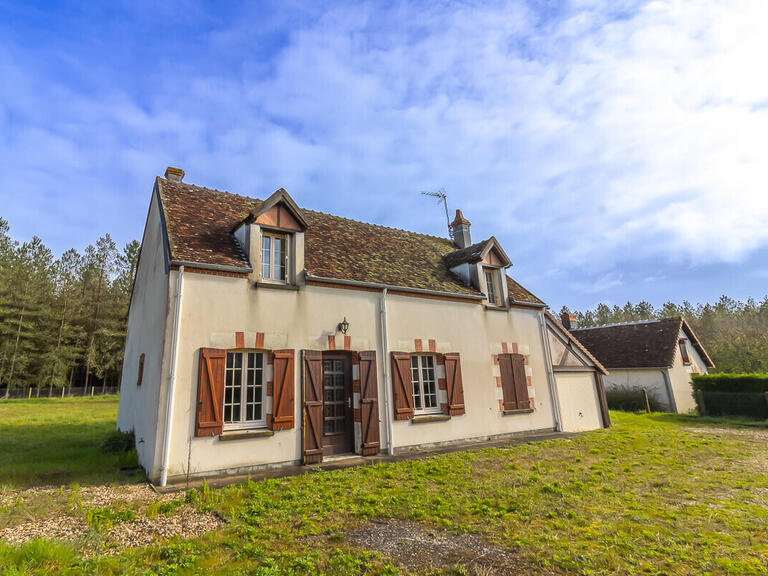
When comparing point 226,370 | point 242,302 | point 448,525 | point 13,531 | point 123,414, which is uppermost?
point 242,302

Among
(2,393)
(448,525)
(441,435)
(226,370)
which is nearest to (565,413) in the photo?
(441,435)

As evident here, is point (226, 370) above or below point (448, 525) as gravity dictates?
above

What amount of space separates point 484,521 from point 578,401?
10.4 m

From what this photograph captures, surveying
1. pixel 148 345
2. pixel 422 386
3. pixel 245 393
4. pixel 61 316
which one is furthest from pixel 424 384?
pixel 61 316

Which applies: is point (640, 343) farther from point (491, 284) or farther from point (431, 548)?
point (431, 548)

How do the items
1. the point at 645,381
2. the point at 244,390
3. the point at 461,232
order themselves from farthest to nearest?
1. the point at 645,381
2. the point at 461,232
3. the point at 244,390

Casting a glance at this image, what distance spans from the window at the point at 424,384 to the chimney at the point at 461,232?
688 centimetres

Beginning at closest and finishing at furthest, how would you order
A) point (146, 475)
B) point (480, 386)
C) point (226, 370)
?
point (146, 475) < point (226, 370) < point (480, 386)

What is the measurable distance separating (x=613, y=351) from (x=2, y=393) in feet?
154

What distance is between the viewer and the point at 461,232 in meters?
16.6

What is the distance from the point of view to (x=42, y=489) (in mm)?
6645

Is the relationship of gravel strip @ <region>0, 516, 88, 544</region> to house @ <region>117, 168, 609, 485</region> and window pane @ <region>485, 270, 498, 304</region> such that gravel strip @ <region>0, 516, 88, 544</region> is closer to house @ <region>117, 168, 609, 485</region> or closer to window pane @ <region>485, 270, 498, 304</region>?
house @ <region>117, 168, 609, 485</region>

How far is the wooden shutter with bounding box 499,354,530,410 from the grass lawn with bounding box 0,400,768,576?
3136 millimetres

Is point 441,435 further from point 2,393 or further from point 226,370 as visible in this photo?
point 2,393
